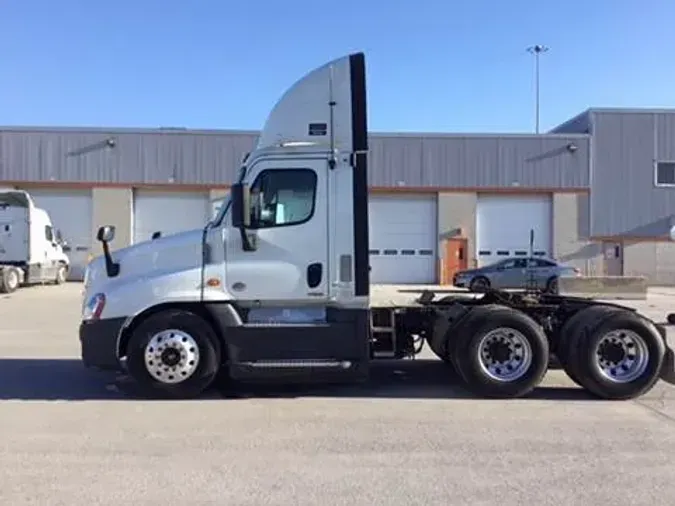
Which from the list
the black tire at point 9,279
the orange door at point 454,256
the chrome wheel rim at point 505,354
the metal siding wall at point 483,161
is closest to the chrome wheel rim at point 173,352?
the chrome wheel rim at point 505,354

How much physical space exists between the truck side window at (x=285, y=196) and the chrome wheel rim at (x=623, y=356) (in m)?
3.71

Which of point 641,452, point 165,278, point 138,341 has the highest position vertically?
point 165,278

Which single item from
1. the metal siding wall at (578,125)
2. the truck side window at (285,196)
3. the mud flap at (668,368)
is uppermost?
the metal siding wall at (578,125)

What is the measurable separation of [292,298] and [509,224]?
→ 105 ft

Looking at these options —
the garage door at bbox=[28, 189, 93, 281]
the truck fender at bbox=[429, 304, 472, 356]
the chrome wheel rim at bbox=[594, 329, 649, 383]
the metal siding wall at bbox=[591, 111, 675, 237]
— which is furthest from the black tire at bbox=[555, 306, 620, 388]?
the garage door at bbox=[28, 189, 93, 281]

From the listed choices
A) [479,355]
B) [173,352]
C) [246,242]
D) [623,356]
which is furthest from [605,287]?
[173,352]

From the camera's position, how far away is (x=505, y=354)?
8.74 meters

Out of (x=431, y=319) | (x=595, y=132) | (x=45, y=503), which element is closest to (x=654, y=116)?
(x=595, y=132)

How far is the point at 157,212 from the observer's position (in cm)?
3816

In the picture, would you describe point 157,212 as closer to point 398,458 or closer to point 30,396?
point 30,396

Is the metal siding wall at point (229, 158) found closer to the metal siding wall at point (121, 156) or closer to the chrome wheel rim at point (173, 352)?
the metal siding wall at point (121, 156)

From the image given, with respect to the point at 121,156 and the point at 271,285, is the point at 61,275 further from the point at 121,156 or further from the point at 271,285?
the point at 271,285

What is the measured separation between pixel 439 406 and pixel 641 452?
2.34 meters

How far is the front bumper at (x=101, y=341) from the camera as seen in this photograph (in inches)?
330
